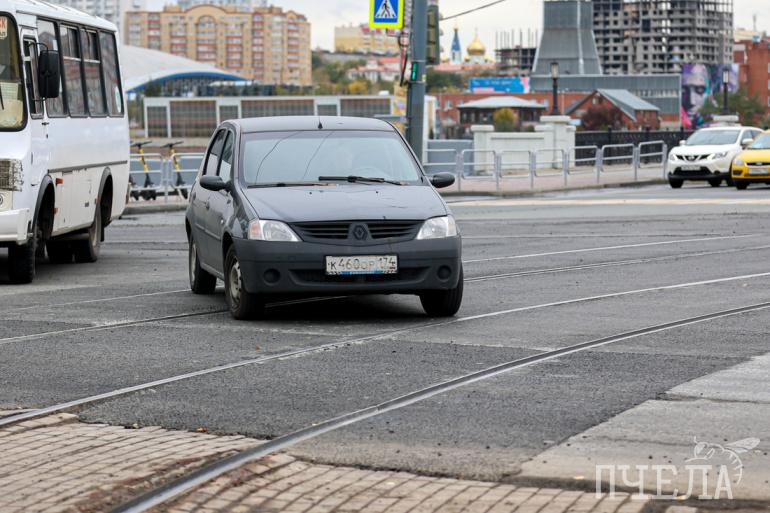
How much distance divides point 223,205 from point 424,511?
7.08 m

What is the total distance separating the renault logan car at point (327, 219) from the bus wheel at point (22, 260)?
Result: 2.93 metres

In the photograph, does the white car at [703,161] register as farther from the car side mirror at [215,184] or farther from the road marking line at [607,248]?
the car side mirror at [215,184]

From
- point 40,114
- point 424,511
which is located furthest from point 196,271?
point 424,511

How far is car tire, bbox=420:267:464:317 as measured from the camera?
38.1ft

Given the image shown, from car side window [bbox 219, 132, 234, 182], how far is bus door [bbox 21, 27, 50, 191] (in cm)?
271

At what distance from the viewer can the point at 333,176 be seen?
482 inches

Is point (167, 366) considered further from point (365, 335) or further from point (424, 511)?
point (424, 511)

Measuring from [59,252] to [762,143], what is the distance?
23.1 metres

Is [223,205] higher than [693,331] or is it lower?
higher

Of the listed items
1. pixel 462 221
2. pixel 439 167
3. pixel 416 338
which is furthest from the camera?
pixel 439 167

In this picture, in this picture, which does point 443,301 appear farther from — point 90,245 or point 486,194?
point 486,194

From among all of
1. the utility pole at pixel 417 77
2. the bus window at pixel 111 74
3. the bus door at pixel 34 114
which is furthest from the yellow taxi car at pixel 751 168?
the bus door at pixel 34 114

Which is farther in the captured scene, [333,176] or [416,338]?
[333,176]

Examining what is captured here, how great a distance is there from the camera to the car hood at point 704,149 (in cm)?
3816
